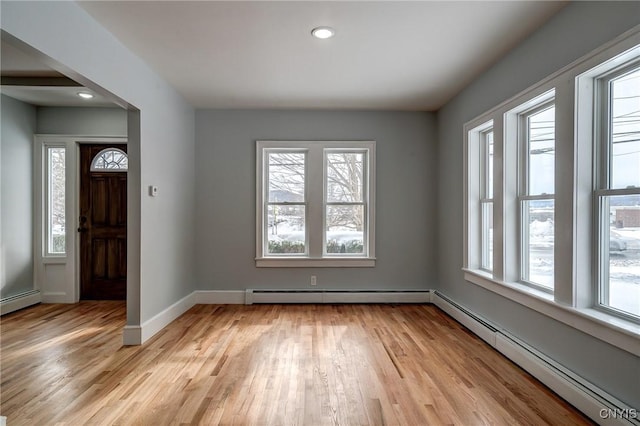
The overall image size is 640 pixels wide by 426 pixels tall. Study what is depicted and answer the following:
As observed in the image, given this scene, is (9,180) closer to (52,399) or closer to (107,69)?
(107,69)

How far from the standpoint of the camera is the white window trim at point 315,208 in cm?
482

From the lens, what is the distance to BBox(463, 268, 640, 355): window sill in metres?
1.84

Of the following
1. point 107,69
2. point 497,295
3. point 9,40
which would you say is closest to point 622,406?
point 497,295

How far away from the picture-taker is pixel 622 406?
188 cm

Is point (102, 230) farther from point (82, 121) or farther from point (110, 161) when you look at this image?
point (82, 121)

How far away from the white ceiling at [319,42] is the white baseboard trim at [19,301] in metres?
3.39

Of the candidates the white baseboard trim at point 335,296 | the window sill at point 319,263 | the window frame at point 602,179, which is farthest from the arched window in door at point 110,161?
the window frame at point 602,179

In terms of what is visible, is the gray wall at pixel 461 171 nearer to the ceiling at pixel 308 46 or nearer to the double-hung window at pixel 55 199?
the ceiling at pixel 308 46

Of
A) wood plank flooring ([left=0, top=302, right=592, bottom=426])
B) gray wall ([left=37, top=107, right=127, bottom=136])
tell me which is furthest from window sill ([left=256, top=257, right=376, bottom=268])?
gray wall ([left=37, top=107, right=127, bottom=136])

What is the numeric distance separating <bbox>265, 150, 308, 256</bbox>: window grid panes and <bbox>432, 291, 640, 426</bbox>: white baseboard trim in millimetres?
2484

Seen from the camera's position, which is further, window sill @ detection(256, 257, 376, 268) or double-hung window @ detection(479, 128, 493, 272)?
window sill @ detection(256, 257, 376, 268)

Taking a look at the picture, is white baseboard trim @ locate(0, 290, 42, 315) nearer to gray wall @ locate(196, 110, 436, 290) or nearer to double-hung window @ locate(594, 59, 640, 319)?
gray wall @ locate(196, 110, 436, 290)

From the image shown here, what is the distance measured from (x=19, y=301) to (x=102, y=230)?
126 cm

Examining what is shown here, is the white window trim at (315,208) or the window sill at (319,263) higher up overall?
the white window trim at (315,208)
